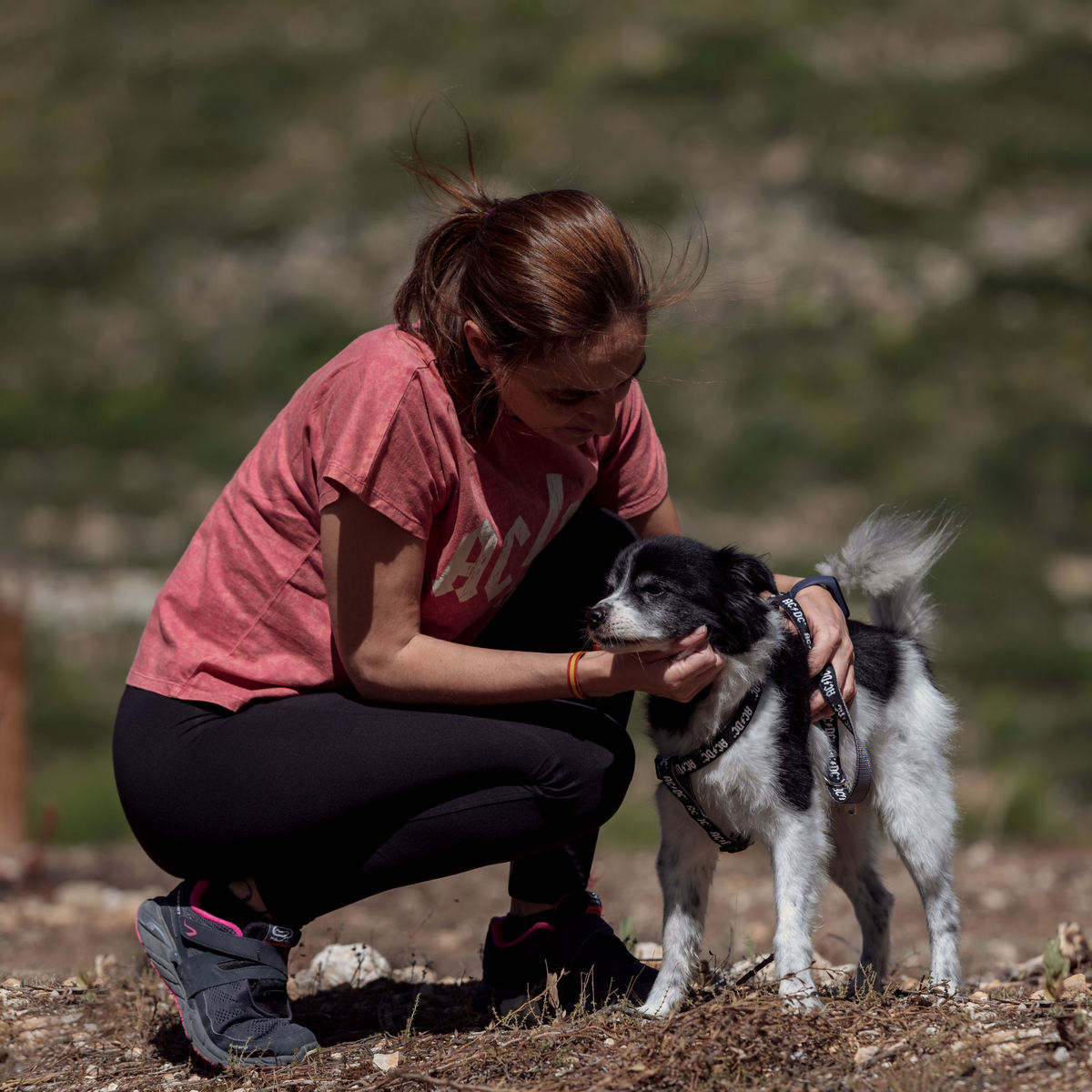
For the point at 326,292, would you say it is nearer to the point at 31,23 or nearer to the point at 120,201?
the point at 120,201

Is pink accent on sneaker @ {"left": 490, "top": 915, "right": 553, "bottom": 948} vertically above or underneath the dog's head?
underneath

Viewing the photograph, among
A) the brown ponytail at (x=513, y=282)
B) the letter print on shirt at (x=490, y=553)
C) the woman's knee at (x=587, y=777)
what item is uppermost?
the brown ponytail at (x=513, y=282)

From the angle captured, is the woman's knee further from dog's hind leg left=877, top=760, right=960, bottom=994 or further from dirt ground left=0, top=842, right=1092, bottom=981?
dirt ground left=0, top=842, right=1092, bottom=981

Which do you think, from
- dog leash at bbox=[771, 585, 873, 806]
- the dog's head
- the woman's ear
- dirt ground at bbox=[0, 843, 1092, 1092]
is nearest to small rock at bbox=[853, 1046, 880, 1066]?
dirt ground at bbox=[0, 843, 1092, 1092]

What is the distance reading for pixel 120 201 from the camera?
1452 cm

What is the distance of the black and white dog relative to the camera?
2902mm

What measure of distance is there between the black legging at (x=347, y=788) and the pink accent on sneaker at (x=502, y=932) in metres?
0.36

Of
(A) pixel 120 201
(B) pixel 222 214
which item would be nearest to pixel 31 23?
(A) pixel 120 201

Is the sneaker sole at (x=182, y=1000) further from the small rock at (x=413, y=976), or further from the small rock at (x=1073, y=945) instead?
the small rock at (x=1073, y=945)

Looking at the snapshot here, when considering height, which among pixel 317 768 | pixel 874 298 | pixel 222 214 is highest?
pixel 222 214

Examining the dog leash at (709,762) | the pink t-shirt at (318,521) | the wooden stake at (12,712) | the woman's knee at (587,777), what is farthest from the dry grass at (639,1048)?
the wooden stake at (12,712)

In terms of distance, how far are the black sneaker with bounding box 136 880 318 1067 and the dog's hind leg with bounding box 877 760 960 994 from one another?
5.08ft

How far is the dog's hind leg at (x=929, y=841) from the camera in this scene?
3.25 metres

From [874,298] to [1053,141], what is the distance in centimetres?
301
